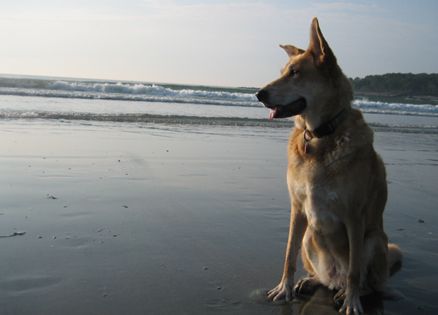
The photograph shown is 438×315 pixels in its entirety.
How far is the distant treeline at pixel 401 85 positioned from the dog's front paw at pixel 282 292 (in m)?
43.5

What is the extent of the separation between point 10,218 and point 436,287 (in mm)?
3612

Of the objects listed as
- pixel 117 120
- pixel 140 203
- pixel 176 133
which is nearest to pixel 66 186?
pixel 140 203

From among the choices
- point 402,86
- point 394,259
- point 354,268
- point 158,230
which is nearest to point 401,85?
point 402,86

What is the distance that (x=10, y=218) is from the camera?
14.2 ft

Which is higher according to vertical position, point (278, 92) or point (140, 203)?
point (278, 92)

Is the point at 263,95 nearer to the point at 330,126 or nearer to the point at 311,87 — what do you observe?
the point at 311,87

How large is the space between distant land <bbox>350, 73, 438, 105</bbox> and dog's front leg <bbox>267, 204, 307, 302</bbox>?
4286 centimetres

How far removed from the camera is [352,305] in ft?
10.4

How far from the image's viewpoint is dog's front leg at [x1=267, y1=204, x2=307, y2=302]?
3316 mm

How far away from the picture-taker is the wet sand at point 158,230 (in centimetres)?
310

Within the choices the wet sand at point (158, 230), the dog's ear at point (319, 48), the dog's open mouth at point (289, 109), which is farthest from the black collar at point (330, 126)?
the wet sand at point (158, 230)

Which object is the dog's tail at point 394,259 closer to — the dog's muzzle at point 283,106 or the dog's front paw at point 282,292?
the dog's front paw at point 282,292

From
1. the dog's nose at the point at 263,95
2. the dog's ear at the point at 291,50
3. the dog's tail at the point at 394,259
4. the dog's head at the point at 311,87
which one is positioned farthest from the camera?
the dog's tail at the point at 394,259

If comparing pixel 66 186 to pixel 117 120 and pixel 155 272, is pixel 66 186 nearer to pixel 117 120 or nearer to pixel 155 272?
pixel 155 272
